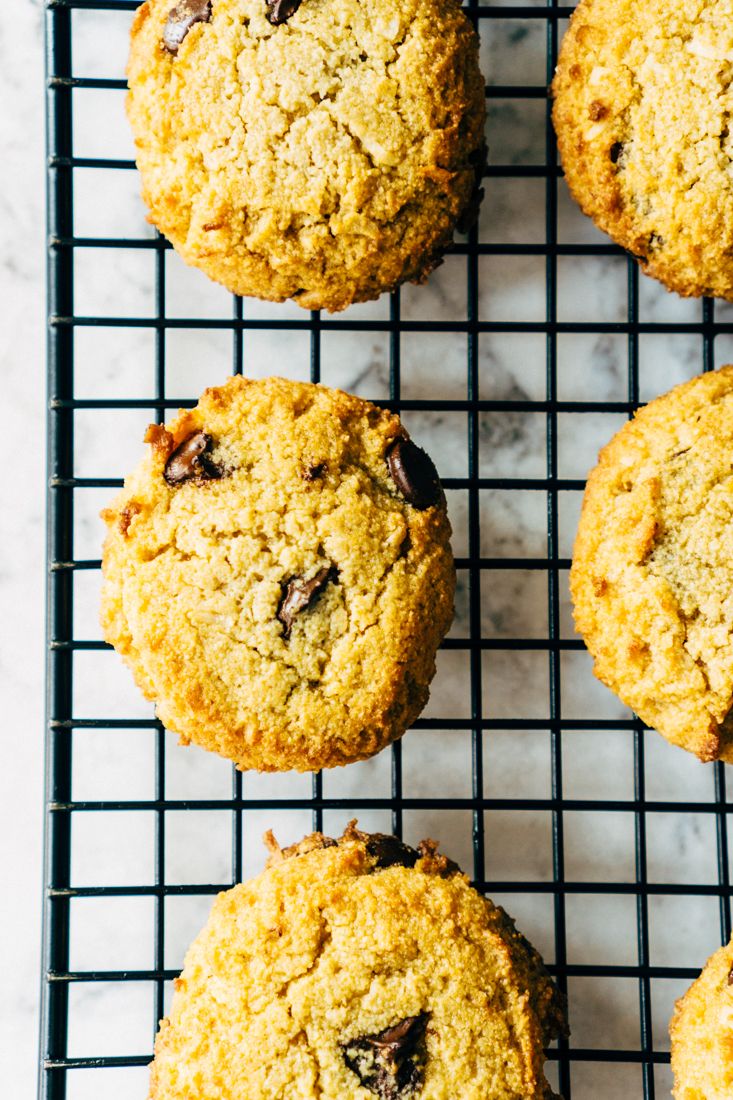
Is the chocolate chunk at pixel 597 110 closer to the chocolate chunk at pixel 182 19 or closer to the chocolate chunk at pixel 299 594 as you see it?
the chocolate chunk at pixel 182 19

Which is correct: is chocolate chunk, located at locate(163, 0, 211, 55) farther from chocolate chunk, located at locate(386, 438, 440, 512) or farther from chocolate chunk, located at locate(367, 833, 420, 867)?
chocolate chunk, located at locate(367, 833, 420, 867)

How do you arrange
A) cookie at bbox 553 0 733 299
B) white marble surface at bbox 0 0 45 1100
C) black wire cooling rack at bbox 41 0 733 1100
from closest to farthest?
cookie at bbox 553 0 733 299
black wire cooling rack at bbox 41 0 733 1100
white marble surface at bbox 0 0 45 1100

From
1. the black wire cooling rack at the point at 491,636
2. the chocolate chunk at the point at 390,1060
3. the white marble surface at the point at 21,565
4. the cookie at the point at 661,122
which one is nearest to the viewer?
the chocolate chunk at the point at 390,1060

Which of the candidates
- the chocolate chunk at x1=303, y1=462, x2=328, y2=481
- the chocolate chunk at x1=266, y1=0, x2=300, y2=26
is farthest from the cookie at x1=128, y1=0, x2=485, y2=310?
the chocolate chunk at x1=303, y1=462, x2=328, y2=481

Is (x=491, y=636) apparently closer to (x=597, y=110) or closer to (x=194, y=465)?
(x=194, y=465)

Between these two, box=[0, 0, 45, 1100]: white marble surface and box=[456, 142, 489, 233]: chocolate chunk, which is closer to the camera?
box=[456, 142, 489, 233]: chocolate chunk

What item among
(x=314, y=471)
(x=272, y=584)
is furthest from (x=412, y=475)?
(x=272, y=584)

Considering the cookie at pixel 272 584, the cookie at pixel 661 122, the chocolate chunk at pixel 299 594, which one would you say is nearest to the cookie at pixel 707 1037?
the cookie at pixel 272 584
